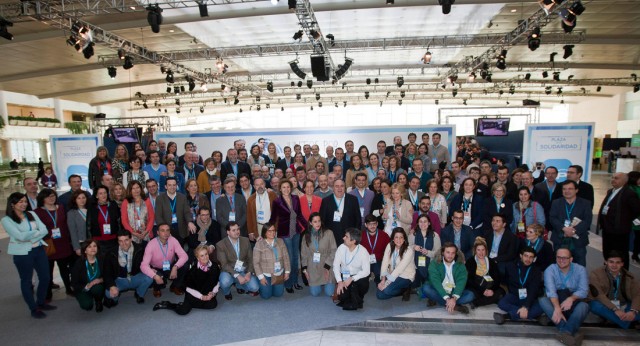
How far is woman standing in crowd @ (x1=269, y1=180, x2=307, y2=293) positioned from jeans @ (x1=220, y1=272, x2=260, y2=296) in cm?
40

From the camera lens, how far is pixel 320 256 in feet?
14.0

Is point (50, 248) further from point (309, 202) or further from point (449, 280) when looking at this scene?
point (449, 280)

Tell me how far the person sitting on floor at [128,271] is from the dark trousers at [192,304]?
2.09 ft

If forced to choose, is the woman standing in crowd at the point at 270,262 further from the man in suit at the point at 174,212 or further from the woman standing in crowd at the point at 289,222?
the man in suit at the point at 174,212

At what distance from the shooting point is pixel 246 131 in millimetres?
8898

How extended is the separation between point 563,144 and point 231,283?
23.4ft

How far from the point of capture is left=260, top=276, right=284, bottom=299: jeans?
4246 millimetres

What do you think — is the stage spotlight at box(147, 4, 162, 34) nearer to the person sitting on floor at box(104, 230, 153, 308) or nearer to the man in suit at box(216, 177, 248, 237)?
the man in suit at box(216, 177, 248, 237)

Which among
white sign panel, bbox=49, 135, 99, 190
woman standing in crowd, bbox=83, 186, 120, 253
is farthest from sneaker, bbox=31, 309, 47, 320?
white sign panel, bbox=49, 135, 99, 190

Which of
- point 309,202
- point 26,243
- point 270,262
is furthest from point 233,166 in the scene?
point 26,243

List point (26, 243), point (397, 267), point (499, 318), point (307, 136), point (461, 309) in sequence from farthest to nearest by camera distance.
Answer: point (307, 136) < point (397, 267) < point (461, 309) < point (26, 243) < point (499, 318)

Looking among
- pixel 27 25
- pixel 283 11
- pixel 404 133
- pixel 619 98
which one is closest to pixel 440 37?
pixel 404 133

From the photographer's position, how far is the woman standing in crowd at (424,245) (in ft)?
13.5

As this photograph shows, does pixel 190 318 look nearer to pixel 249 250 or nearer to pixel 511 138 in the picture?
pixel 249 250
